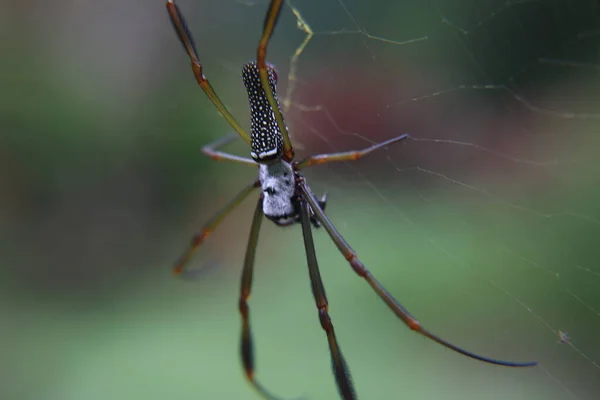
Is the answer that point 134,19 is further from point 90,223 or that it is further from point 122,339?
point 122,339

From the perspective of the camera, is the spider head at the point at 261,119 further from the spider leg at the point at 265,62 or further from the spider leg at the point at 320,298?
the spider leg at the point at 320,298

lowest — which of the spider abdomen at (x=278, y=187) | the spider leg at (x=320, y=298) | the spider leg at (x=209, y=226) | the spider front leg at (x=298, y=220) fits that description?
the spider leg at (x=320, y=298)

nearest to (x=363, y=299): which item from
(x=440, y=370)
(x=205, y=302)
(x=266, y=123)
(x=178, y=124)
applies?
(x=440, y=370)

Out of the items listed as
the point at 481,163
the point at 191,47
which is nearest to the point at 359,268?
the point at 191,47

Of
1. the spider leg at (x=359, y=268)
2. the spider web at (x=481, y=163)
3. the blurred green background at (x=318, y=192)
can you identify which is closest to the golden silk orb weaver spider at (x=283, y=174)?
the spider leg at (x=359, y=268)

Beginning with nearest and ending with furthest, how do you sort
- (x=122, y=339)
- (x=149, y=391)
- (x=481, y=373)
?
Result: (x=481, y=373)
(x=149, y=391)
(x=122, y=339)
